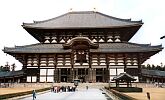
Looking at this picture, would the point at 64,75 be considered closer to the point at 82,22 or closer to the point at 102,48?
the point at 102,48

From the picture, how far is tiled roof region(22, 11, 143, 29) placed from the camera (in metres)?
64.1

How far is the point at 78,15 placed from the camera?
7281 centimetres

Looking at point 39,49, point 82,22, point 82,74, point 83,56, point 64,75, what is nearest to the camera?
point 82,74

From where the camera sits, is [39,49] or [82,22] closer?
[39,49]

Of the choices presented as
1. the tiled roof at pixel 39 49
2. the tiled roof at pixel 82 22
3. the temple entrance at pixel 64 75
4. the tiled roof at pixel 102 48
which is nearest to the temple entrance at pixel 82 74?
the temple entrance at pixel 64 75

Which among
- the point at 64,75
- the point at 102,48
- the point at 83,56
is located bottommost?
the point at 64,75

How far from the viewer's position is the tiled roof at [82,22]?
210 feet

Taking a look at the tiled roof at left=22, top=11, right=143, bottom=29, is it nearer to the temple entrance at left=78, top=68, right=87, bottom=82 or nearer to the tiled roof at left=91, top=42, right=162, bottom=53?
the tiled roof at left=91, top=42, right=162, bottom=53

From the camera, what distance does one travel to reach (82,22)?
223 feet

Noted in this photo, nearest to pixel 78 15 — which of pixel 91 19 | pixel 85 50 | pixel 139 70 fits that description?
pixel 91 19

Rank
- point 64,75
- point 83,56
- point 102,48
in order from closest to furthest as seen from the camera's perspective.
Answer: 1. point 64,75
2. point 102,48
3. point 83,56

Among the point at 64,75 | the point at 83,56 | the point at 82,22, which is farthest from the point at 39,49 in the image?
the point at 82,22

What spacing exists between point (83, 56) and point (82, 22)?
10.7m

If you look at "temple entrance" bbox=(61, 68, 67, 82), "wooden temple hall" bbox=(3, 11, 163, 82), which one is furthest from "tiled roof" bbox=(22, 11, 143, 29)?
"temple entrance" bbox=(61, 68, 67, 82)
